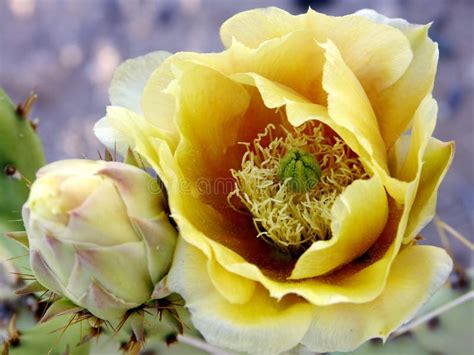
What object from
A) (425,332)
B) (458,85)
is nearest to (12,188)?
(425,332)

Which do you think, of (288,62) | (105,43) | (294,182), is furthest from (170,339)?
(105,43)

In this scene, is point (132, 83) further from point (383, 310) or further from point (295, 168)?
point (383, 310)

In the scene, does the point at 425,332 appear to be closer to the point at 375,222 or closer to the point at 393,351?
the point at 393,351

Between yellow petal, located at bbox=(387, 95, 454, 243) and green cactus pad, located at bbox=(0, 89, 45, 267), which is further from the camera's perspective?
green cactus pad, located at bbox=(0, 89, 45, 267)

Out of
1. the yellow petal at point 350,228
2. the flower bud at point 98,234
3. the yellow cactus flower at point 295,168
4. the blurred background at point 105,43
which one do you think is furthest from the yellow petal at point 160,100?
the blurred background at point 105,43

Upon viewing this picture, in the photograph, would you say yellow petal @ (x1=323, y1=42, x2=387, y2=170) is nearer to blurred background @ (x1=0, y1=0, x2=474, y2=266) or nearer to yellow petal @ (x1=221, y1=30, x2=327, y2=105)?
yellow petal @ (x1=221, y1=30, x2=327, y2=105)

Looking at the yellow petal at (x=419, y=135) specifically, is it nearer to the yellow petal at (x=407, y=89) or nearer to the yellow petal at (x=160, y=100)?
the yellow petal at (x=407, y=89)

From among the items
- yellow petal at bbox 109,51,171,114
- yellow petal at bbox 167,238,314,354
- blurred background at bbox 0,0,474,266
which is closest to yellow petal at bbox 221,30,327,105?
yellow petal at bbox 109,51,171,114
